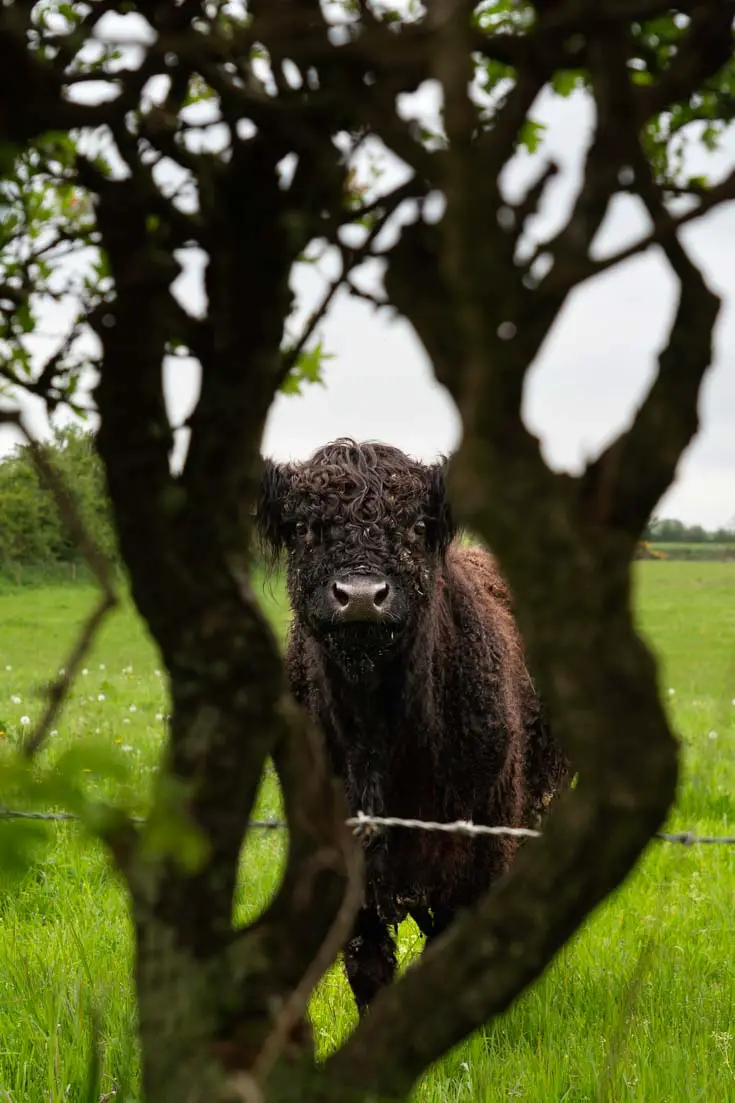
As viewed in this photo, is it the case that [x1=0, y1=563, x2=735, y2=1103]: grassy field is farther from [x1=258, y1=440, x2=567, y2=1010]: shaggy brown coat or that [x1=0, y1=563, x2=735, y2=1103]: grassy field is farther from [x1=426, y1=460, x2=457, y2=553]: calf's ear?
[x1=426, y1=460, x2=457, y2=553]: calf's ear

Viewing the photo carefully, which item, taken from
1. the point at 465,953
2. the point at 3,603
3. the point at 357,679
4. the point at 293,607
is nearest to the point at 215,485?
the point at 465,953

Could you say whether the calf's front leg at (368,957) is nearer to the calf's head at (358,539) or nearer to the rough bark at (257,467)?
the calf's head at (358,539)

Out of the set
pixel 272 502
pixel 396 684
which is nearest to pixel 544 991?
pixel 396 684

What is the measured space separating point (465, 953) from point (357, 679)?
2859mm

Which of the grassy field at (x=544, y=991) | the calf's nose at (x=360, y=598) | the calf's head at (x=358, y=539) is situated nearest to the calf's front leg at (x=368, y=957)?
the grassy field at (x=544, y=991)

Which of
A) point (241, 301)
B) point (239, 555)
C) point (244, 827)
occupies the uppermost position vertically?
point (241, 301)

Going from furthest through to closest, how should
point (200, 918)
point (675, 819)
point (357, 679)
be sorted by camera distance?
point (675, 819) < point (357, 679) < point (200, 918)

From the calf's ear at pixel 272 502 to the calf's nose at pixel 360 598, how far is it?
0.62 m

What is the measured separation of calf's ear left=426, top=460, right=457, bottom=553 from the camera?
15.1 feet

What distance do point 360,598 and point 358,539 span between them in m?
0.36

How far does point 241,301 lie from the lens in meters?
1.69

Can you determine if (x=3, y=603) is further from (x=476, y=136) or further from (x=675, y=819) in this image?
(x=476, y=136)

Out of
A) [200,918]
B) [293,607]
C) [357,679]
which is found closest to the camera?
[200,918]

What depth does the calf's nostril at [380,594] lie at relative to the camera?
4.11 meters
